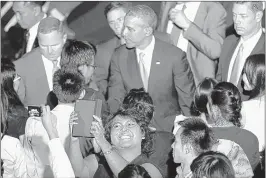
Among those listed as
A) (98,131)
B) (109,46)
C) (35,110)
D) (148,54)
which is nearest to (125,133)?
(98,131)

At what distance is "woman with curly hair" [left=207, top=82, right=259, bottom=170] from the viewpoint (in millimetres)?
4656

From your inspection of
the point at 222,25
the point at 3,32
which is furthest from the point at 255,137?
the point at 3,32

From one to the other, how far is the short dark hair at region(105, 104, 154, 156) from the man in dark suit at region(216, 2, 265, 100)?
140cm

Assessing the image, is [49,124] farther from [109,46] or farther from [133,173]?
[109,46]

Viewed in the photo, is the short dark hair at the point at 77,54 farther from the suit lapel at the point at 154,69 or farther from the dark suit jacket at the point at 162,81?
the suit lapel at the point at 154,69

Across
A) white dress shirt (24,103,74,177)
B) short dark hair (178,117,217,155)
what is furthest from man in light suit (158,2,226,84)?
short dark hair (178,117,217,155)

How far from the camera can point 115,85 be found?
20.3ft

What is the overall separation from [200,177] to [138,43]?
2.64 metres

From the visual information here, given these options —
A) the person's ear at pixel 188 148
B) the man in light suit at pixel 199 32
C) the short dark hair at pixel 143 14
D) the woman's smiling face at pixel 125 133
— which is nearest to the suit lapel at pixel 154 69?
the short dark hair at pixel 143 14

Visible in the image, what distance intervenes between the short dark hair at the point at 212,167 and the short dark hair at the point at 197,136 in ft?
1.42

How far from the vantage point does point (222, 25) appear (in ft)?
21.6

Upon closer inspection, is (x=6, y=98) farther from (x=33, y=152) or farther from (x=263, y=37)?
(x=263, y=37)

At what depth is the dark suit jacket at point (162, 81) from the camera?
19.9 feet

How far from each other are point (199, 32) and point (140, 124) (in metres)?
1.86
